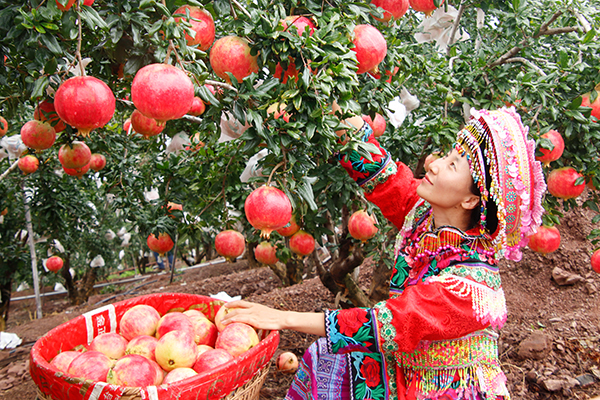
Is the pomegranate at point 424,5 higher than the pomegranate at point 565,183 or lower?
higher

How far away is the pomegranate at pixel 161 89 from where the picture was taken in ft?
4.28

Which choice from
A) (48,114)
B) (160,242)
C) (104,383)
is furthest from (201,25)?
(160,242)

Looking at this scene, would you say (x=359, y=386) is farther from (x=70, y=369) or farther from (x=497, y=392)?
(x=70, y=369)

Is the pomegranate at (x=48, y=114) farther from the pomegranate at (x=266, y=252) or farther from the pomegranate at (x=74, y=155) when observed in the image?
the pomegranate at (x=266, y=252)

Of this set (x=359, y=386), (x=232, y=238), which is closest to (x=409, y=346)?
(x=359, y=386)

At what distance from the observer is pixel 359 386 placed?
1.91 meters

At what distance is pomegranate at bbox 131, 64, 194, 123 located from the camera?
130 centimetres

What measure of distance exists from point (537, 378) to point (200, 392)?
2.74 metres

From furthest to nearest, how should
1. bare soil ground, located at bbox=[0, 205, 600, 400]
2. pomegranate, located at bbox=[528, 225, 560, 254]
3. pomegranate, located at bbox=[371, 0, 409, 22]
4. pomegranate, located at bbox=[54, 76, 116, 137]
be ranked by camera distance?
pomegranate, located at bbox=[528, 225, 560, 254] → bare soil ground, located at bbox=[0, 205, 600, 400] → pomegranate, located at bbox=[371, 0, 409, 22] → pomegranate, located at bbox=[54, 76, 116, 137]

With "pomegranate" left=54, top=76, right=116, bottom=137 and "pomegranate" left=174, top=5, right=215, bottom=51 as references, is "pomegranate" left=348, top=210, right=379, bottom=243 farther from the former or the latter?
"pomegranate" left=54, top=76, right=116, bottom=137

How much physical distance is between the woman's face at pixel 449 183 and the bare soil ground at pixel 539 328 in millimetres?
1797

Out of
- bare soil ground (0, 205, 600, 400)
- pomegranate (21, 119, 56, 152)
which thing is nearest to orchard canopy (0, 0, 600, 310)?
pomegranate (21, 119, 56, 152)

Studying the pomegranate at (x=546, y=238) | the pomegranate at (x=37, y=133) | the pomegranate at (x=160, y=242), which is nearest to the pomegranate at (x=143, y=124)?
the pomegranate at (x=37, y=133)

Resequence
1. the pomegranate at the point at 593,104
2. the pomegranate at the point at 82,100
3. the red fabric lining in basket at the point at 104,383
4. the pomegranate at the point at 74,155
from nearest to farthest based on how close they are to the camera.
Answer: the red fabric lining in basket at the point at 104,383, the pomegranate at the point at 82,100, the pomegranate at the point at 593,104, the pomegranate at the point at 74,155
